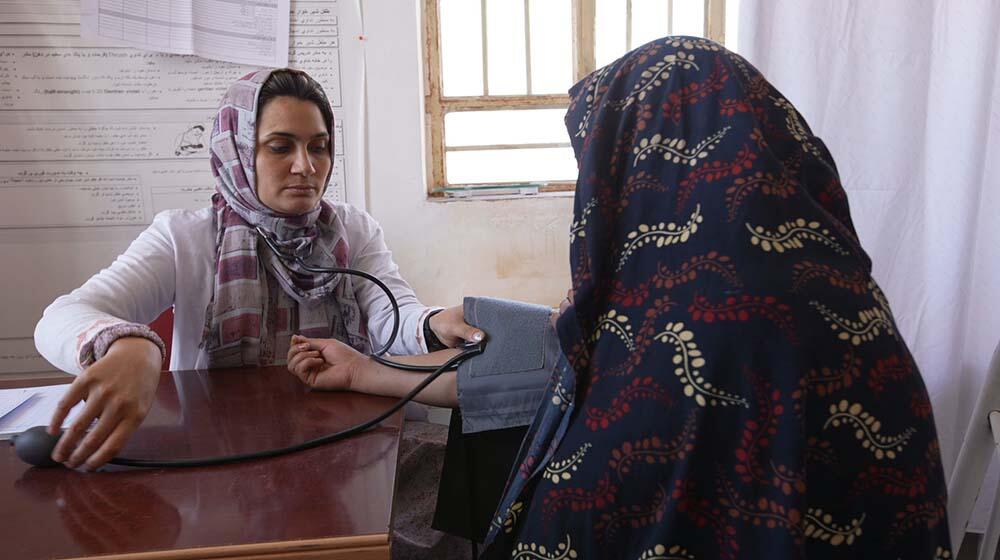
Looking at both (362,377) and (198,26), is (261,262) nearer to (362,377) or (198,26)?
(362,377)

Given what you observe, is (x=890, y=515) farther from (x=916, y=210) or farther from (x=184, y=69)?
(x=184, y=69)

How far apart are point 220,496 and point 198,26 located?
172 cm

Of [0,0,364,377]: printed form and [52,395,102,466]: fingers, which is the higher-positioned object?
[0,0,364,377]: printed form

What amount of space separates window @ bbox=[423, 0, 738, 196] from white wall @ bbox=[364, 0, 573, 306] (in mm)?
120

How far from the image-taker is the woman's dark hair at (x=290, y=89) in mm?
1263

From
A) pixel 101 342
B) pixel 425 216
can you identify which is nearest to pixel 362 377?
pixel 101 342

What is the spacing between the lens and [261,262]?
1.25 meters

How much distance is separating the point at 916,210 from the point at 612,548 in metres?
1.41

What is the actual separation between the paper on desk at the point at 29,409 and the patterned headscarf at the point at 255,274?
0.89 feet

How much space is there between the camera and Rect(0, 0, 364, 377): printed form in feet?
6.18

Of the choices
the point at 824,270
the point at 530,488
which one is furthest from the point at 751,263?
the point at 530,488

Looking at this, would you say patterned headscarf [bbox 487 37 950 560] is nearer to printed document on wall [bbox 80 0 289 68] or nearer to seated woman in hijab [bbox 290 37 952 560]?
seated woman in hijab [bbox 290 37 952 560]

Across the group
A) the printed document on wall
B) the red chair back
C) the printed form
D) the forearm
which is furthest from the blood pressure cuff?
the printed document on wall

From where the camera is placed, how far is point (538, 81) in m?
2.22
